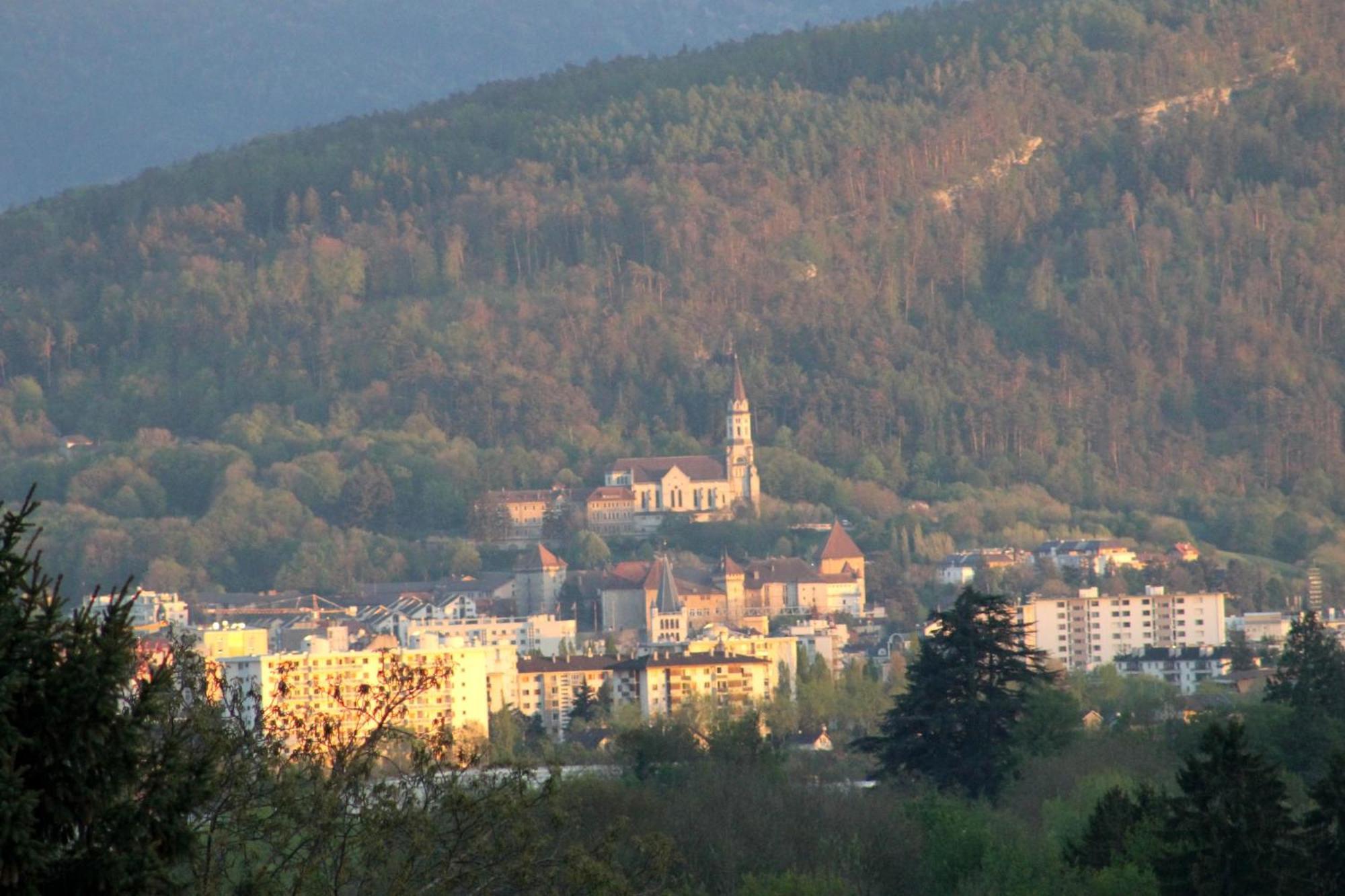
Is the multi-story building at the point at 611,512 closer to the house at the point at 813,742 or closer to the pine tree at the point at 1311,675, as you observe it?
the house at the point at 813,742

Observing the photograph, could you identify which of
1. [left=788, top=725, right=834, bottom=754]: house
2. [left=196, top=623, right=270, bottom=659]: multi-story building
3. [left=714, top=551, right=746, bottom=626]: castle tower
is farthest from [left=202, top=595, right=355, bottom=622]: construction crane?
[left=788, top=725, right=834, bottom=754]: house

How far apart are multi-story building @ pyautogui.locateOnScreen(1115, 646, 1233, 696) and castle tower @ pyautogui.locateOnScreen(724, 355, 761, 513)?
117 ft

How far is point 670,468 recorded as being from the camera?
122375 millimetres

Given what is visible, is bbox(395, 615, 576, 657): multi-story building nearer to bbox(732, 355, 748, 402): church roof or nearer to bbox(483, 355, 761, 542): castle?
bbox(483, 355, 761, 542): castle

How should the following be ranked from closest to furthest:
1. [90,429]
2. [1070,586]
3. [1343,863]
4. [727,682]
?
1. [1343,863]
2. [727,682]
3. [1070,586]
4. [90,429]

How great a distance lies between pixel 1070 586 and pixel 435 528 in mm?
29892

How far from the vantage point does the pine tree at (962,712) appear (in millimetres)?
43094

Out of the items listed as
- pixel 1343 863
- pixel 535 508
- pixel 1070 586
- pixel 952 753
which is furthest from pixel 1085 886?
pixel 535 508

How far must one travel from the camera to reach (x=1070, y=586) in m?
100

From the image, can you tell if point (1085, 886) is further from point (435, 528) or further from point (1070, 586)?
point (435, 528)

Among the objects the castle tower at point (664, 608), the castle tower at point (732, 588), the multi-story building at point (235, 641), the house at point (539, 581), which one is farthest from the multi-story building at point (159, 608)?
the castle tower at point (732, 588)

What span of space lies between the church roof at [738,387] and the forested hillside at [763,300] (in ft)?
5.10

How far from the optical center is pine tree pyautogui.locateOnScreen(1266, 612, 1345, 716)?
147 ft

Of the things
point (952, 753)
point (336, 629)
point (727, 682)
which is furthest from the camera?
point (336, 629)
